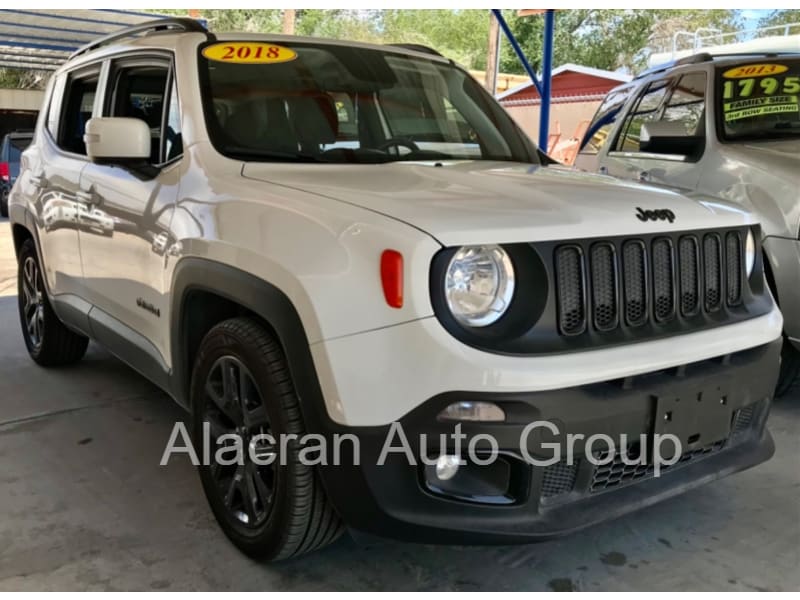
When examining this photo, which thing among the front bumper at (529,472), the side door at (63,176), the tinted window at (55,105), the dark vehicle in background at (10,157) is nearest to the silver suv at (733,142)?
the front bumper at (529,472)

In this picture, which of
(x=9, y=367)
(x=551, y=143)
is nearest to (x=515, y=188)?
(x=9, y=367)

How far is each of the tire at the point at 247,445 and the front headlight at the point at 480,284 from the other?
57cm

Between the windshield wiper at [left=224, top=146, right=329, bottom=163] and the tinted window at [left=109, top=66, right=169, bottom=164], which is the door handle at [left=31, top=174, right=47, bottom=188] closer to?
the tinted window at [left=109, top=66, right=169, bottom=164]

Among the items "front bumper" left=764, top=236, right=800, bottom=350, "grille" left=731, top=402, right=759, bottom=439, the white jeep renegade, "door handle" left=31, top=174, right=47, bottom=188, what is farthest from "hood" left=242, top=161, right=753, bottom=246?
"door handle" left=31, top=174, right=47, bottom=188

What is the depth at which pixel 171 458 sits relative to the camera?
3.47 m

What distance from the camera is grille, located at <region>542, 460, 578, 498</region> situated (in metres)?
2.23

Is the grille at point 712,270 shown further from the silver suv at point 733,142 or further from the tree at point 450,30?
the tree at point 450,30

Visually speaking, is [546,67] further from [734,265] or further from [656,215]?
[656,215]

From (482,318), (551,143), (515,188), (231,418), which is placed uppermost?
(515,188)

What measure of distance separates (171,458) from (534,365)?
6.61 feet

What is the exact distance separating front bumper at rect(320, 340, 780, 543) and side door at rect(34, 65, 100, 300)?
2348 mm

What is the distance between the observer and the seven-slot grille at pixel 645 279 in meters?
2.21

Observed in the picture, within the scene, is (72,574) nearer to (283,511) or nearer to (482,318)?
(283,511)

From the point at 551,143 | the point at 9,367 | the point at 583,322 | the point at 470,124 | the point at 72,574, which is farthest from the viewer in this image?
the point at 551,143
